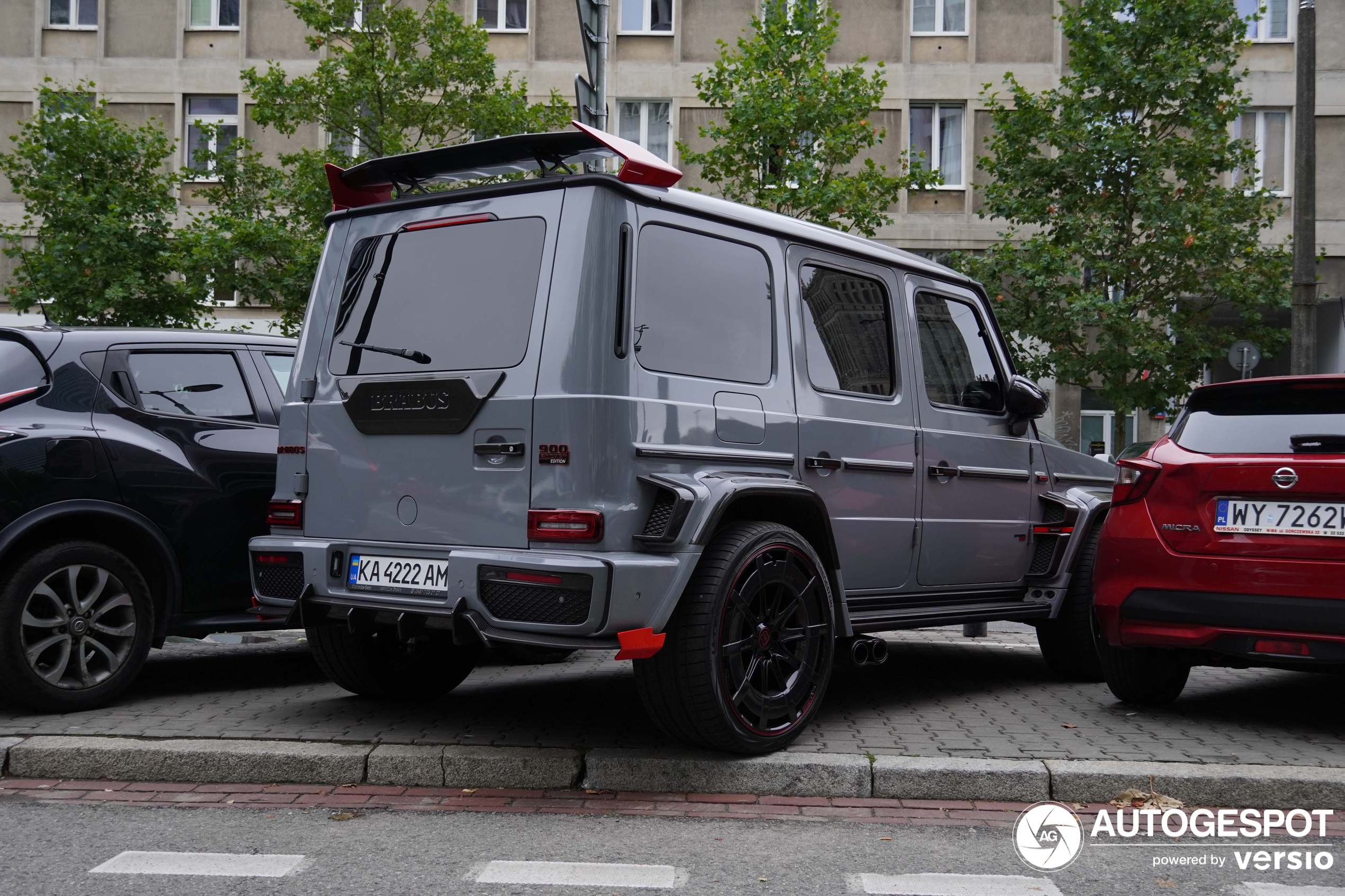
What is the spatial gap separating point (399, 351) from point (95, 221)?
1769 centimetres

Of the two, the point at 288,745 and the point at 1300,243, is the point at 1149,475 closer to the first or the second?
the point at 288,745

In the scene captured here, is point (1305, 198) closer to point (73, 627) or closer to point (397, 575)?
point (397, 575)

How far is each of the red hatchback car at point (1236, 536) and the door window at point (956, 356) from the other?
946mm

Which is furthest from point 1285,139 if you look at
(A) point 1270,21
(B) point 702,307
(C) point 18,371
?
(C) point 18,371

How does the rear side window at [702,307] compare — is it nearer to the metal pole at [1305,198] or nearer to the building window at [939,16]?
the metal pole at [1305,198]

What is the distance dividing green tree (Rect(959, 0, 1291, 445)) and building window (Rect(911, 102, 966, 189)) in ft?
21.7

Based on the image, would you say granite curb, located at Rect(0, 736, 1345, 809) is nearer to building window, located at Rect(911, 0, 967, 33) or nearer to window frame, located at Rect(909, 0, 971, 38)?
window frame, located at Rect(909, 0, 971, 38)

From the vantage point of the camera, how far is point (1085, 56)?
812 inches

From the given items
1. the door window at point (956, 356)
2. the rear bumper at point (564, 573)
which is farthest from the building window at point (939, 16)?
the rear bumper at point (564, 573)

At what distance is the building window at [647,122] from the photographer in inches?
1126

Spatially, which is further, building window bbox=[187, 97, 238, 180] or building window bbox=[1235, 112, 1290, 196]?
building window bbox=[187, 97, 238, 180]

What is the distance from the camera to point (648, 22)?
94.3 feet

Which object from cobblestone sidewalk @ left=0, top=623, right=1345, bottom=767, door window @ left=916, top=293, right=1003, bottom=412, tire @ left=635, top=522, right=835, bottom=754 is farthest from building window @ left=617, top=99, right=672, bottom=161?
tire @ left=635, top=522, right=835, bottom=754

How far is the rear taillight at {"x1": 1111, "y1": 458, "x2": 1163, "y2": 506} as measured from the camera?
5805 mm
